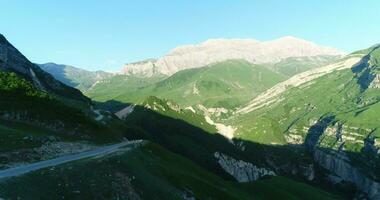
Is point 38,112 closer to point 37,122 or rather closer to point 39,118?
point 39,118

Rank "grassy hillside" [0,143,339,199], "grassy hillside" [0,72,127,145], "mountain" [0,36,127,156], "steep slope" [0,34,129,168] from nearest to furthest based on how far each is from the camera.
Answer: "grassy hillside" [0,143,339,199], "steep slope" [0,34,129,168], "mountain" [0,36,127,156], "grassy hillside" [0,72,127,145]

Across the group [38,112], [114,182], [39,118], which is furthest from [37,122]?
[114,182]

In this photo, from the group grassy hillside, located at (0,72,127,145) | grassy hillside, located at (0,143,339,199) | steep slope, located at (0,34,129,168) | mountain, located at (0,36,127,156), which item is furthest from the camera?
grassy hillside, located at (0,72,127,145)

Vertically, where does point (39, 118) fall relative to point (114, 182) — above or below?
above

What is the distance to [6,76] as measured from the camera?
108375mm

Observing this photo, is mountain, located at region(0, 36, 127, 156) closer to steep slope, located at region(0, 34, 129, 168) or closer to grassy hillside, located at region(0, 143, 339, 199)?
steep slope, located at region(0, 34, 129, 168)

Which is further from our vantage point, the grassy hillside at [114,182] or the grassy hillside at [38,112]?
the grassy hillside at [38,112]

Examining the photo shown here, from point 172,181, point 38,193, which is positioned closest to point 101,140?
point 172,181

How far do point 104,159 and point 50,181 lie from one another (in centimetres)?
1554

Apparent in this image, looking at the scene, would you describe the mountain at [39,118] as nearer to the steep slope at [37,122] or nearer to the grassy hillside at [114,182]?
the steep slope at [37,122]

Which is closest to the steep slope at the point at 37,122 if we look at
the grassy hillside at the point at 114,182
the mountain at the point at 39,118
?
the mountain at the point at 39,118

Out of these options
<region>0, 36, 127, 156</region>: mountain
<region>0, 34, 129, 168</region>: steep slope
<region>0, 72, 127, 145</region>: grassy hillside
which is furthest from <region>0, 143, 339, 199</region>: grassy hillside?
<region>0, 72, 127, 145</region>: grassy hillside

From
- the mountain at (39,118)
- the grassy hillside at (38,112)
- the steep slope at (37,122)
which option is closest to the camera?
the steep slope at (37,122)

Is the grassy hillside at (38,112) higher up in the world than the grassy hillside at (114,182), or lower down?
higher up
